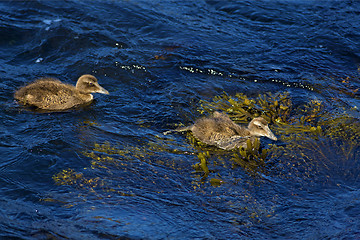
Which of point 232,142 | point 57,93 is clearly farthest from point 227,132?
point 57,93

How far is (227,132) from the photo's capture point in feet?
23.4

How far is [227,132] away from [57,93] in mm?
3005

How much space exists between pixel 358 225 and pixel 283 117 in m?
2.65

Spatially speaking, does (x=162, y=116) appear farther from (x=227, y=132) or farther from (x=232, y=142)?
(x=232, y=142)

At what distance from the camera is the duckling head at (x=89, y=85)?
8.22 metres

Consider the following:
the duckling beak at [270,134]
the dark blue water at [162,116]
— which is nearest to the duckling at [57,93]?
the dark blue water at [162,116]

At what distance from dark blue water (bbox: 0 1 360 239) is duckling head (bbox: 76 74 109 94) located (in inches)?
9.5

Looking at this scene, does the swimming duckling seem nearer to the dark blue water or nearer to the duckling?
the dark blue water

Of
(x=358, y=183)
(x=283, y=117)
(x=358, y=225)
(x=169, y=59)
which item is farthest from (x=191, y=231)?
(x=169, y=59)

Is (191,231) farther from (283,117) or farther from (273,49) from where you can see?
(273,49)

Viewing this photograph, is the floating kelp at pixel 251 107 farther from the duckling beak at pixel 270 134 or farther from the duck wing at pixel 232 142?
the duck wing at pixel 232 142

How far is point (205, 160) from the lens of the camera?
255 inches

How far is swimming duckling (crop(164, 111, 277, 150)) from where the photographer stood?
7.05 metres

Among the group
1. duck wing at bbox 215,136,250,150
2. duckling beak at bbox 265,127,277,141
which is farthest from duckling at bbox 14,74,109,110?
duckling beak at bbox 265,127,277,141
